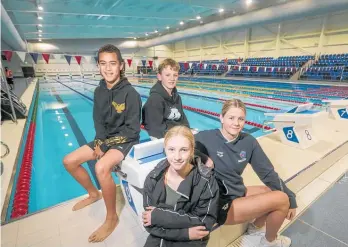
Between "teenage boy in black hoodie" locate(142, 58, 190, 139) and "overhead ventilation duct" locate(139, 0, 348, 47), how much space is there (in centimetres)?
919

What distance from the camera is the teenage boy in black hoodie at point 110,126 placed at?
152 centimetres

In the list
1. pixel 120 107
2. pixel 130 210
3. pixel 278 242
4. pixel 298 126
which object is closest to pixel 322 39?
pixel 298 126

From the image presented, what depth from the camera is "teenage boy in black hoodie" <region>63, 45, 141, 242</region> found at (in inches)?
59.9

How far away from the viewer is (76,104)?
27.0ft

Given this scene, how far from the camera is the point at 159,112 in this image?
71.8 inches

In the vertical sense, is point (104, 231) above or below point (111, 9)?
below

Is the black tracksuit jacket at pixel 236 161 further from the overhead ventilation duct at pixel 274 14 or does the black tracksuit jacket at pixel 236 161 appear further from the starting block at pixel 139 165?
the overhead ventilation duct at pixel 274 14

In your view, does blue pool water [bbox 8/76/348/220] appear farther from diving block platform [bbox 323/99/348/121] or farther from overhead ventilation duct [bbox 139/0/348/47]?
overhead ventilation duct [bbox 139/0/348/47]

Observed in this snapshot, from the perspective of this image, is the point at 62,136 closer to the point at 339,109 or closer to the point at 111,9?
the point at 339,109

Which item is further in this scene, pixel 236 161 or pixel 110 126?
pixel 110 126

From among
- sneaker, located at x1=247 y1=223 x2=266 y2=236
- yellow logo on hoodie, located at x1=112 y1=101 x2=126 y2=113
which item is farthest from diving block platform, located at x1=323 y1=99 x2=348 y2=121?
yellow logo on hoodie, located at x1=112 y1=101 x2=126 y2=113

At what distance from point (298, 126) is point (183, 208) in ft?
8.32

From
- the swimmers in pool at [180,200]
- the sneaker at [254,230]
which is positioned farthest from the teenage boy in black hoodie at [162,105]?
the sneaker at [254,230]

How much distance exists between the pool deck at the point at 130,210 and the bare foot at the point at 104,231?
0.03 metres
